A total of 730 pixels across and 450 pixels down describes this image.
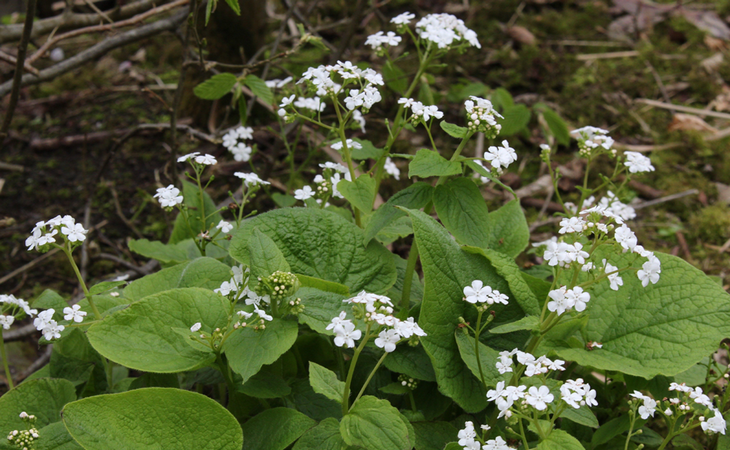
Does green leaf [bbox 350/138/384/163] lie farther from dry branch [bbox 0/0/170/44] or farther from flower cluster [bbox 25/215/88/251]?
dry branch [bbox 0/0/170/44]

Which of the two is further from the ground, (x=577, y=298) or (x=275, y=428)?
(x=577, y=298)

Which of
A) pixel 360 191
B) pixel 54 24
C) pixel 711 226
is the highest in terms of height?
pixel 54 24

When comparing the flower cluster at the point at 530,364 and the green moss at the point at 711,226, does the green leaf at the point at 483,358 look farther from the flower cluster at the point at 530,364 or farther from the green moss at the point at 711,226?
the green moss at the point at 711,226

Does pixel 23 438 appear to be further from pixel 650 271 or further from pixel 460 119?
pixel 460 119

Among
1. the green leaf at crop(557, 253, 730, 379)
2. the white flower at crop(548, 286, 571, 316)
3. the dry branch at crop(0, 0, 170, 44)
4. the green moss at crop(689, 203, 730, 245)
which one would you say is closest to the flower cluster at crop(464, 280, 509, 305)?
the white flower at crop(548, 286, 571, 316)

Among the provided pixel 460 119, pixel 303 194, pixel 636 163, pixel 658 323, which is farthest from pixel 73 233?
pixel 460 119

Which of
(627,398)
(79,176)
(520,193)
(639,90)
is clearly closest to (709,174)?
(639,90)

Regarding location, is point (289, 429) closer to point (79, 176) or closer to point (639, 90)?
point (79, 176)
